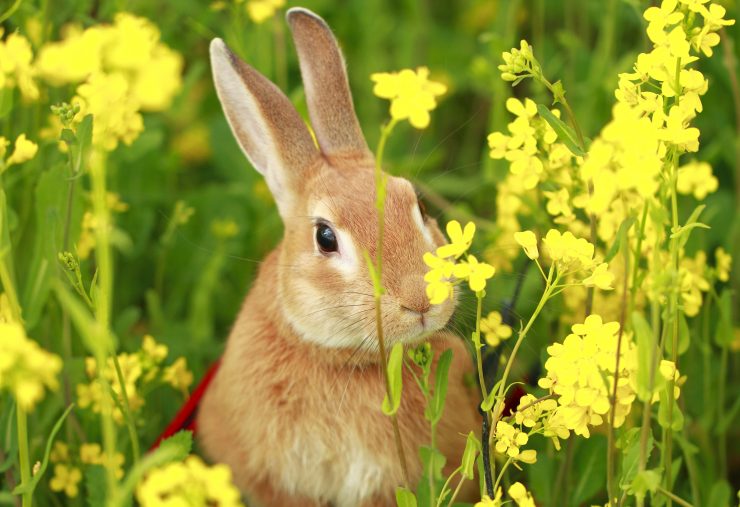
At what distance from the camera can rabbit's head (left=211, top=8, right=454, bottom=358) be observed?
2357mm

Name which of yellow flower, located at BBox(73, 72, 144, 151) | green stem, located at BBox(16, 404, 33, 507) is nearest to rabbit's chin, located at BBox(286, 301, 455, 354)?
yellow flower, located at BBox(73, 72, 144, 151)

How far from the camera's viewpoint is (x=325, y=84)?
286 cm

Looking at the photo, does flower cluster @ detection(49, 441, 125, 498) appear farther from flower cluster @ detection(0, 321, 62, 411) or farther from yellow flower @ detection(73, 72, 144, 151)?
flower cluster @ detection(0, 321, 62, 411)

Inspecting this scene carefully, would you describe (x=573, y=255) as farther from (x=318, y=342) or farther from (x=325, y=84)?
(x=325, y=84)

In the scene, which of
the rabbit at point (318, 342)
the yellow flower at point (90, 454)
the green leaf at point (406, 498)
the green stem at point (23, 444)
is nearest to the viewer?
the green stem at point (23, 444)

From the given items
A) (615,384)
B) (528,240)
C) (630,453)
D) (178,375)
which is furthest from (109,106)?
(178,375)

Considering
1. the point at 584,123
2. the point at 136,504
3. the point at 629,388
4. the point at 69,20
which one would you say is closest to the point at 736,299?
the point at 584,123

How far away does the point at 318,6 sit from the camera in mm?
→ 4324

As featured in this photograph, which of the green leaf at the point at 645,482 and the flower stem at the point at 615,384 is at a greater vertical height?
the flower stem at the point at 615,384

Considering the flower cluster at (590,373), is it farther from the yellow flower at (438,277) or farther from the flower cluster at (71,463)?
the flower cluster at (71,463)

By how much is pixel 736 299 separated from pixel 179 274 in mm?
1981

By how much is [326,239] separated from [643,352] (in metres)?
1.06

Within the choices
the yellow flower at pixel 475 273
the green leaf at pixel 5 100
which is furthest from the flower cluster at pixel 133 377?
the yellow flower at pixel 475 273

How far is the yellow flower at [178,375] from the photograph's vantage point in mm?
2811
